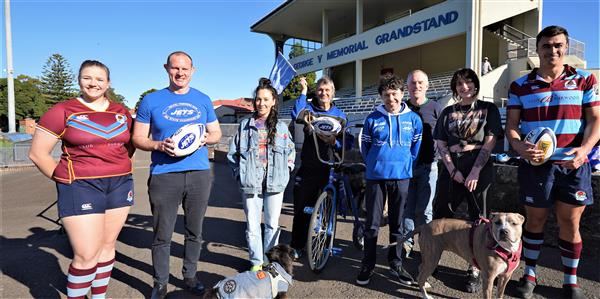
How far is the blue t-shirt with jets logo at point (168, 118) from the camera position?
2930 mm

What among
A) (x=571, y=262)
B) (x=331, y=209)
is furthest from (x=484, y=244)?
(x=331, y=209)

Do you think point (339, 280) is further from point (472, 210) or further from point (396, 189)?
point (472, 210)

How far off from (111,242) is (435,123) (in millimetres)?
3453

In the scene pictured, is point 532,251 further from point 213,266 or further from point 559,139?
point 213,266

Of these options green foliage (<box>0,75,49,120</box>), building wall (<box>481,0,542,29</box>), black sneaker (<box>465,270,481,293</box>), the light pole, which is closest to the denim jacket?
black sneaker (<box>465,270,481,293</box>)

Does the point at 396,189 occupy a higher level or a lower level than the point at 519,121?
lower

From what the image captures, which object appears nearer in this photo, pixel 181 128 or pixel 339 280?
pixel 181 128

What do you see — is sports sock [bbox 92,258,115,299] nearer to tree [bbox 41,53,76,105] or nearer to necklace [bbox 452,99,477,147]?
necklace [bbox 452,99,477,147]

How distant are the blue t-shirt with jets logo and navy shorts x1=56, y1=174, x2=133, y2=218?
0.34 m

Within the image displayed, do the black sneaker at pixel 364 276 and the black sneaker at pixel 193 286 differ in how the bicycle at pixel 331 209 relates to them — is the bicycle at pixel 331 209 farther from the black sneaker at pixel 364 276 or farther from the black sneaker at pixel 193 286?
the black sneaker at pixel 193 286

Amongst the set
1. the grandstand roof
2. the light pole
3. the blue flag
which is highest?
the grandstand roof

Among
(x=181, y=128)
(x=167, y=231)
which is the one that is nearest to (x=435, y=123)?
(x=181, y=128)

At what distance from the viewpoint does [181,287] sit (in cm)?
344

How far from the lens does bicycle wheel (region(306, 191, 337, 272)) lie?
3595mm
